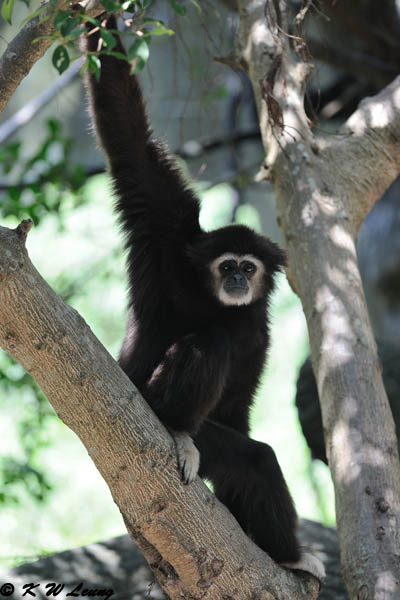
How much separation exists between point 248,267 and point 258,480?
1.75 metres

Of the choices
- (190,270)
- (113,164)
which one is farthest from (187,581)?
(113,164)

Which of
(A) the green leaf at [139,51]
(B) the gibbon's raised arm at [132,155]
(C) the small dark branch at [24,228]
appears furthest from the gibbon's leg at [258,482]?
(A) the green leaf at [139,51]

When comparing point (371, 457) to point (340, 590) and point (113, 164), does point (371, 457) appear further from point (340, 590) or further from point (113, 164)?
point (340, 590)

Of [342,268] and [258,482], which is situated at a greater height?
[342,268]

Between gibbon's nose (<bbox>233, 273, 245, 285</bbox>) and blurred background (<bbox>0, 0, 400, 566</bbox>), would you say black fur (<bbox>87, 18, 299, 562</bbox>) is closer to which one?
gibbon's nose (<bbox>233, 273, 245, 285</bbox>)

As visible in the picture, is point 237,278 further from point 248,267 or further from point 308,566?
point 308,566

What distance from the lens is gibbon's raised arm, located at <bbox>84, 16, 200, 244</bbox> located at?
5.41 meters

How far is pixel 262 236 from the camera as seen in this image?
20.6 feet

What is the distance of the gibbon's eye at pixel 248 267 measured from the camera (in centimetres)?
604

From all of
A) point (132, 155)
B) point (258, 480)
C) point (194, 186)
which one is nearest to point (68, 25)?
point (132, 155)

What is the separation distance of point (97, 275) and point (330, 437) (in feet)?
24.9

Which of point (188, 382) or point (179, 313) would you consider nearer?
point (188, 382)

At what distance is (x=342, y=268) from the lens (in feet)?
18.3

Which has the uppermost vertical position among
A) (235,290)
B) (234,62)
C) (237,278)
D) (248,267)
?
(234,62)
